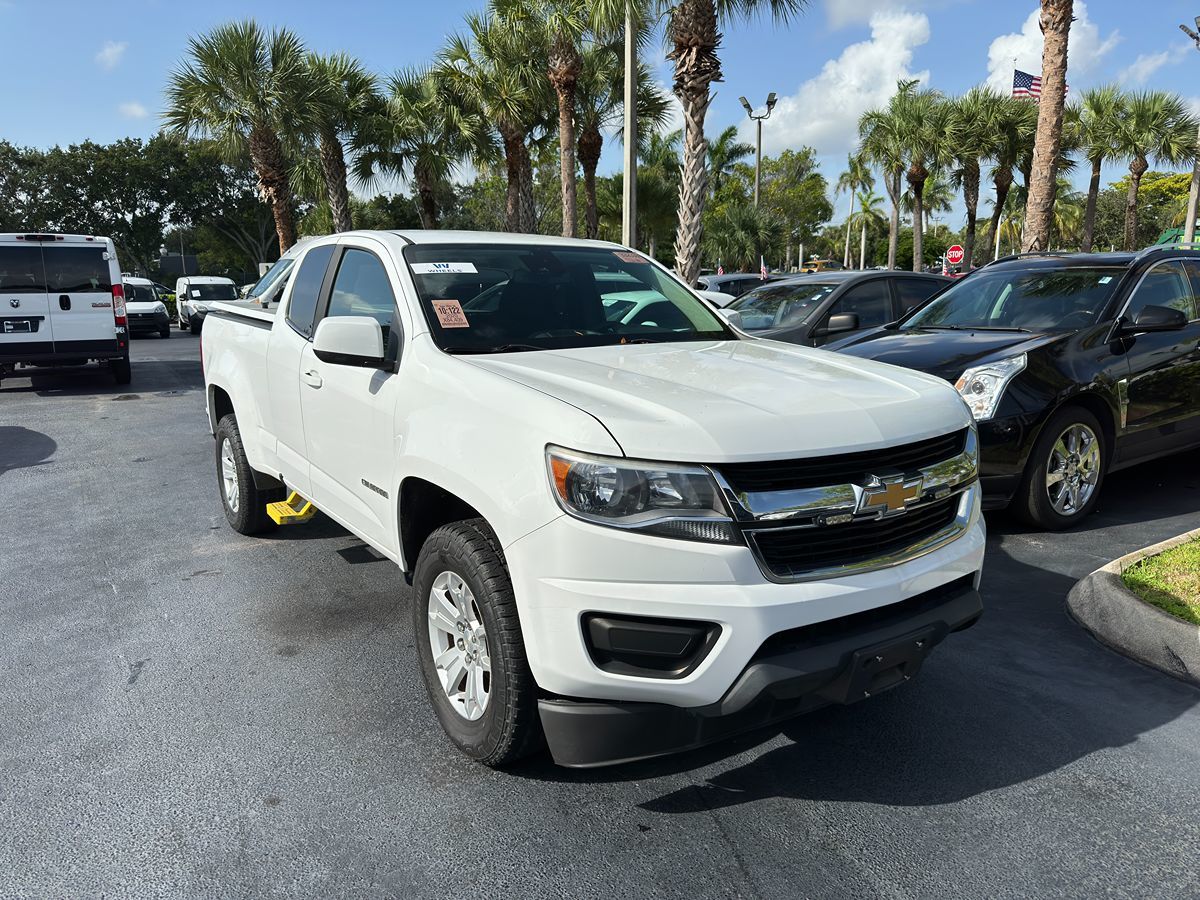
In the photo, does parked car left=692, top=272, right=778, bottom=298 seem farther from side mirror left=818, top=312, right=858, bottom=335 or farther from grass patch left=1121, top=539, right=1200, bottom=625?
grass patch left=1121, top=539, right=1200, bottom=625

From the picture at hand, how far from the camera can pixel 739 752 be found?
3027 millimetres

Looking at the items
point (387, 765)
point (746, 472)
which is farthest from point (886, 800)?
point (387, 765)

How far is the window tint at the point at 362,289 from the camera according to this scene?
3.71 m

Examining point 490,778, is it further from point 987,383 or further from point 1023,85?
point 1023,85

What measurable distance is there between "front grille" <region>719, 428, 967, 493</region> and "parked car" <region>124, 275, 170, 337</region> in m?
26.2

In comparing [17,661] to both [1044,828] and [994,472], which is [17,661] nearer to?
[1044,828]

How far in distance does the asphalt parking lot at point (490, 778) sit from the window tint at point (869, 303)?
5.04 metres

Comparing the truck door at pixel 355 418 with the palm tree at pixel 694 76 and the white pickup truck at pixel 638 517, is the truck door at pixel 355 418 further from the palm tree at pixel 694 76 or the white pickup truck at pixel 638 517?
the palm tree at pixel 694 76

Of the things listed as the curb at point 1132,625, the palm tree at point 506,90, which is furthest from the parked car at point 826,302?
the palm tree at point 506,90

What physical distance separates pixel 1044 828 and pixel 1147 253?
4.98 meters

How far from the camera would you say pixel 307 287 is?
4.42 metres

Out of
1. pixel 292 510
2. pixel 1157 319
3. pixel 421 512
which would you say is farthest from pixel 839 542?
pixel 1157 319

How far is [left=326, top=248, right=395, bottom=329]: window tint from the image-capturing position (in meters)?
3.71

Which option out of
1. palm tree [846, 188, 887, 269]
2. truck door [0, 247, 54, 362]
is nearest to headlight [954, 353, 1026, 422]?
truck door [0, 247, 54, 362]
